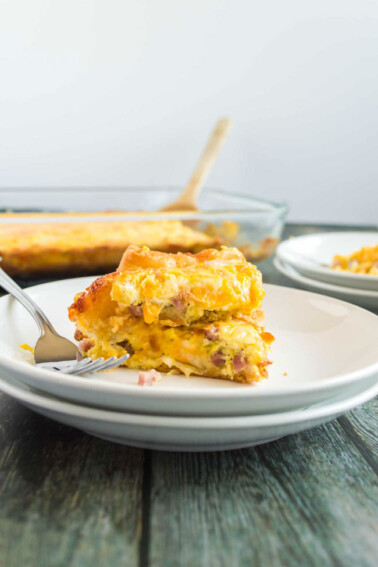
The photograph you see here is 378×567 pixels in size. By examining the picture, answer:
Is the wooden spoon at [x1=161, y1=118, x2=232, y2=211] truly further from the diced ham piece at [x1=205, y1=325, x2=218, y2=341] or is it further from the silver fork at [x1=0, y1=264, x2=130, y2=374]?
the diced ham piece at [x1=205, y1=325, x2=218, y2=341]

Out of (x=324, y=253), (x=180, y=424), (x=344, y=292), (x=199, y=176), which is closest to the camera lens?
(x=180, y=424)

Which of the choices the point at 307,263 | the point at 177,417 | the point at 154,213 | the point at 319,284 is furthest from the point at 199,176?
the point at 177,417

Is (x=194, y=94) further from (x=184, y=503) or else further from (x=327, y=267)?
(x=184, y=503)

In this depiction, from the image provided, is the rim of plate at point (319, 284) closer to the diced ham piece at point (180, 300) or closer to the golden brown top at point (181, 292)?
the golden brown top at point (181, 292)

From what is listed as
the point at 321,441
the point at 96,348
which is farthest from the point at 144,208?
the point at 321,441

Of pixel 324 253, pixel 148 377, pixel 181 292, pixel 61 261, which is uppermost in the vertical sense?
pixel 181 292

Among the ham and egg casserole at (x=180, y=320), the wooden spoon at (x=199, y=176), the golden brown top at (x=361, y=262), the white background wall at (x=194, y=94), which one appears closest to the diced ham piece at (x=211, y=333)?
the ham and egg casserole at (x=180, y=320)

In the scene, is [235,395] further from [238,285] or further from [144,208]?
[144,208]

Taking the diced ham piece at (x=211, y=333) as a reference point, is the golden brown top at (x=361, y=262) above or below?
below
